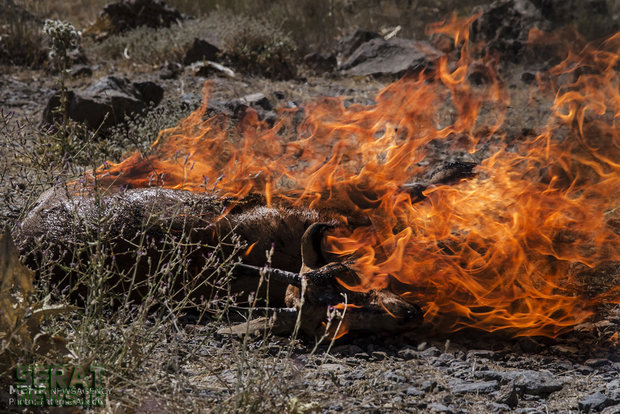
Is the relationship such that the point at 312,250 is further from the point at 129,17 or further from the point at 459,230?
the point at 129,17

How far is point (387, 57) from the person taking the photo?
1064 centimetres

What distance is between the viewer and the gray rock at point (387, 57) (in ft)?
33.4

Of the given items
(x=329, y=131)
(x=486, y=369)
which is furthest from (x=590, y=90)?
(x=486, y=369)

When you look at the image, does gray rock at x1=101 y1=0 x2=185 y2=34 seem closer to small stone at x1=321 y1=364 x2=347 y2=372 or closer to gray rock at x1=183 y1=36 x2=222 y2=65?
gray rock at x1=183 y1=36 x2=222 y2=65

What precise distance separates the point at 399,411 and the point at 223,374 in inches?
32.6

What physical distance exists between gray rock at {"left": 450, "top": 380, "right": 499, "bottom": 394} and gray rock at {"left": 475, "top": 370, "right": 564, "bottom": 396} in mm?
76

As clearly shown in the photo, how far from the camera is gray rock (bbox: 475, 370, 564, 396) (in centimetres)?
276

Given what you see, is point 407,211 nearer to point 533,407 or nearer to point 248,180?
point 248,180

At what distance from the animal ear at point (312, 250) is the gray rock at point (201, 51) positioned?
7117mm

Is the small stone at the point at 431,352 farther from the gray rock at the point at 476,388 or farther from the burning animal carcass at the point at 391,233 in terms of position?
the gray rock at the point at 476,388

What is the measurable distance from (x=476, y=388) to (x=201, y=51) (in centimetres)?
841

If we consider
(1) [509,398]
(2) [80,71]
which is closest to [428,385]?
(1) [509,398]

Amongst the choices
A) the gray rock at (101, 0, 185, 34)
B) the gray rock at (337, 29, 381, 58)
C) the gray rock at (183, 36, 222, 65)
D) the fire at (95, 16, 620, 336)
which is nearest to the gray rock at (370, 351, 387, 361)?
the fire at (95, 16, 620, 336)

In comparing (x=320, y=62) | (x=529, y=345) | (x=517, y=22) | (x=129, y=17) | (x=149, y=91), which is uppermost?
(x=129, y=17)
